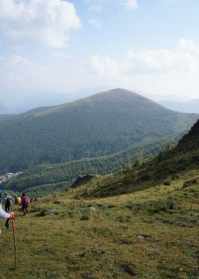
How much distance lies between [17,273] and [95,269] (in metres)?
3.85

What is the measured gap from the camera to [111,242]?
22188mm

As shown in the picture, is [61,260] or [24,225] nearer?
[61,260]

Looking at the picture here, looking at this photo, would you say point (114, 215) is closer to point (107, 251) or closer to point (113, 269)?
point (107, 251)

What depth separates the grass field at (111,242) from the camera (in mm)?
17891

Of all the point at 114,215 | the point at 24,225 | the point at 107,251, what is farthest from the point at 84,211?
the point at 107,251

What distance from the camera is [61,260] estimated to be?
753 inches

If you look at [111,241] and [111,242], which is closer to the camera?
[111,242]

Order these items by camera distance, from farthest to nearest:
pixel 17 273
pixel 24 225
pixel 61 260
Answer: pixel 24 225 < pixel 61 260 < pixel 17 273

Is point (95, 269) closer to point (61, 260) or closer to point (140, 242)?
point (61, 260)

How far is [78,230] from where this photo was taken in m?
24.8

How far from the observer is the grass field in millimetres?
17891

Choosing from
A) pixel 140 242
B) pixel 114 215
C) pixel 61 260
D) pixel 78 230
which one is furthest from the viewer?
pixel 114 215

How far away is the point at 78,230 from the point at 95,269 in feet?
22.6

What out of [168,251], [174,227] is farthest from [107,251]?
[174,227]
